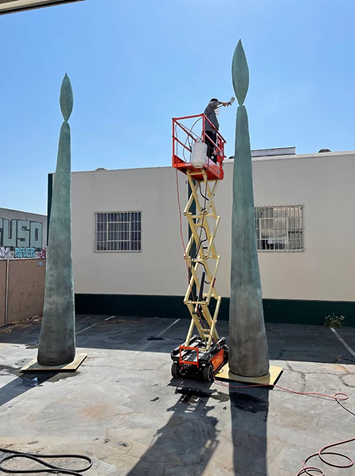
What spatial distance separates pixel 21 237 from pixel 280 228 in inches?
1164

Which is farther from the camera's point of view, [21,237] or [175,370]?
[21,237]

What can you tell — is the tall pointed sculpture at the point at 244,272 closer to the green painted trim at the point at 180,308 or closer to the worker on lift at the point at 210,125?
the worker on lift at the point at 210,125

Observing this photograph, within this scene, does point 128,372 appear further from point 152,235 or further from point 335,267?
point 335,267

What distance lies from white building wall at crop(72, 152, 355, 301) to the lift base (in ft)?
18.8

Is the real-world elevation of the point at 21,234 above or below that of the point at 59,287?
above

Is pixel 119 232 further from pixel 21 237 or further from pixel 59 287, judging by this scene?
pixel 21 237

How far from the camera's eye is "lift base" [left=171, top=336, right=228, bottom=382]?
654cm

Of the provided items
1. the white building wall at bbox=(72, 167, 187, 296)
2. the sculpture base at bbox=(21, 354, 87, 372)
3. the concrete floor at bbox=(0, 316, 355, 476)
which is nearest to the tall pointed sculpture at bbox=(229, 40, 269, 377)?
the concrete floor at bbox=(0, 316, 355, 476)

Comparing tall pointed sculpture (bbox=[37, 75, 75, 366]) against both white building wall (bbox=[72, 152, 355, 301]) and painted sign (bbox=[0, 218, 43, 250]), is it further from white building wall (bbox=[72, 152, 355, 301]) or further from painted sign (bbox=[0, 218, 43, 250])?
painted sign (bbox=[0, 218, 43, 250])

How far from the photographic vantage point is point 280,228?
41.0 ft

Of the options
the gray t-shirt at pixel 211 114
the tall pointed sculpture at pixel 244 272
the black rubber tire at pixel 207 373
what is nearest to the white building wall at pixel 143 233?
the gray t-shirt at pixel 211 114

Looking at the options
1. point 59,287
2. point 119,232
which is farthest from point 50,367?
point 119,232

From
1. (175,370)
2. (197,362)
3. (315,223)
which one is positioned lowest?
(175,370)

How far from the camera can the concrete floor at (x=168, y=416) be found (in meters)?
4.07
